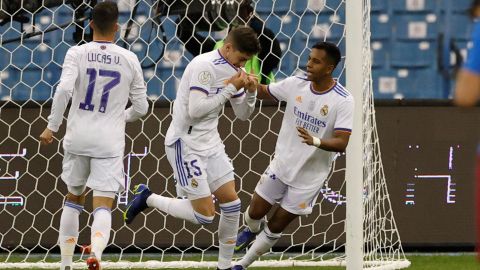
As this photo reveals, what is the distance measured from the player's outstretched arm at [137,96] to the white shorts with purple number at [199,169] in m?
0.31

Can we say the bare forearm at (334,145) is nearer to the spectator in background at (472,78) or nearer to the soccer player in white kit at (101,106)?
the soccer player in white kit at (101,106)

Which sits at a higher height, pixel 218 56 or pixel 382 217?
pixel 218 56

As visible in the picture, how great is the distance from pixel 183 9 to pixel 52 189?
167cm

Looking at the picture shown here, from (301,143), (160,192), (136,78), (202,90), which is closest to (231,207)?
(301,143)

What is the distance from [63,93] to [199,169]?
3.05ft

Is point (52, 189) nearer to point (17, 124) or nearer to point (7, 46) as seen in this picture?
point (17, 124)

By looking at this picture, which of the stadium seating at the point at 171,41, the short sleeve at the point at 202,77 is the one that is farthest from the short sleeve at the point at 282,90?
the stadium seating at the point at 171,41

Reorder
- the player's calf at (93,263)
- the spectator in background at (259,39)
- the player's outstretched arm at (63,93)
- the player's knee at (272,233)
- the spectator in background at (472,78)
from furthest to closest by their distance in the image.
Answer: the spectator in background at (259,39) → the player's knee at (272,233) → the player's outstretched arm at (63,93) → the player's calf at (93,263) → the spectator in background at (472,78)

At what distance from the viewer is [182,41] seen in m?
9.38

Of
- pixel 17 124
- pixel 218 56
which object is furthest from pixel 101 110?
pixel 17 124

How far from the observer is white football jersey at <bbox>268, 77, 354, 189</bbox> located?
24.4ft

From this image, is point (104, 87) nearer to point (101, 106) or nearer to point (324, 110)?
point (101, 106)

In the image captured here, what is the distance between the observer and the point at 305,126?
751 centimetres

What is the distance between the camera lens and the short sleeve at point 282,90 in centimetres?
763
